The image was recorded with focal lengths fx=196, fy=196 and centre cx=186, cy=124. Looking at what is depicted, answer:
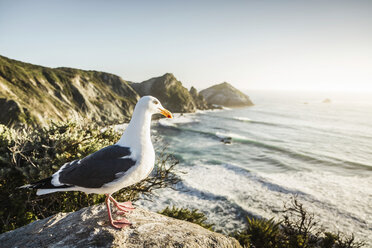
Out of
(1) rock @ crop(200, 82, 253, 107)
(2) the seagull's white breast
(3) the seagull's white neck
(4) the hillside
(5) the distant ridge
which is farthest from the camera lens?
(1) rock @ crop(200, 82, 253, 107)

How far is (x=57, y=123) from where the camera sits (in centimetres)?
660

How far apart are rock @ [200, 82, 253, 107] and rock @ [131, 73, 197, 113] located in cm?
2482

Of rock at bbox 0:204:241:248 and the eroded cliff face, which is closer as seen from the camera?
rock at bbox 0:204:241:248

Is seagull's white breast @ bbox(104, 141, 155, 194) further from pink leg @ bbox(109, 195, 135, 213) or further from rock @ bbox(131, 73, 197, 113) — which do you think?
rock @ bbox(131, 73, 197, 113)

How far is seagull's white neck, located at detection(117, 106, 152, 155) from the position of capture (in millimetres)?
3467

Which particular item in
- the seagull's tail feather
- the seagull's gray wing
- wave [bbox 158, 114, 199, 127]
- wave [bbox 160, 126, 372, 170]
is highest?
the seagull's gray wing

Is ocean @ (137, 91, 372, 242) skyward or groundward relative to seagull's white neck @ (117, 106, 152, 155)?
groundward

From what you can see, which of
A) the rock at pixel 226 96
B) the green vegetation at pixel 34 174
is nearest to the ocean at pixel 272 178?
the green vegetation at pixel 34 174

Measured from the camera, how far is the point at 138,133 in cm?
357

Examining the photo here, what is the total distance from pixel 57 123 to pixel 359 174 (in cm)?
2995

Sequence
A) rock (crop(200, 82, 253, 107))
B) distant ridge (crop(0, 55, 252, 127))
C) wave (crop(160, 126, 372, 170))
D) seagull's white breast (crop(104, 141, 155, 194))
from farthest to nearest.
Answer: rock (crop(200, 82, 253, 107)), distant ridge (crop(0, 55, 252, 127)), wave (crop(160, 126, 372, 170)), seagull's white breast (crop(104, 141, 155, 194))

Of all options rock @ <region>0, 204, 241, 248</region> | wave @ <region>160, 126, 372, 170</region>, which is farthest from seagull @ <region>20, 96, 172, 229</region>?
wave @ <region>160, 126, 372, 170</region>

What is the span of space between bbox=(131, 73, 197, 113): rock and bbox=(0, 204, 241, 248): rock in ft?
244

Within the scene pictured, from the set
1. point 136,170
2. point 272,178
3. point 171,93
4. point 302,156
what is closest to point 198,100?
point 171,93
